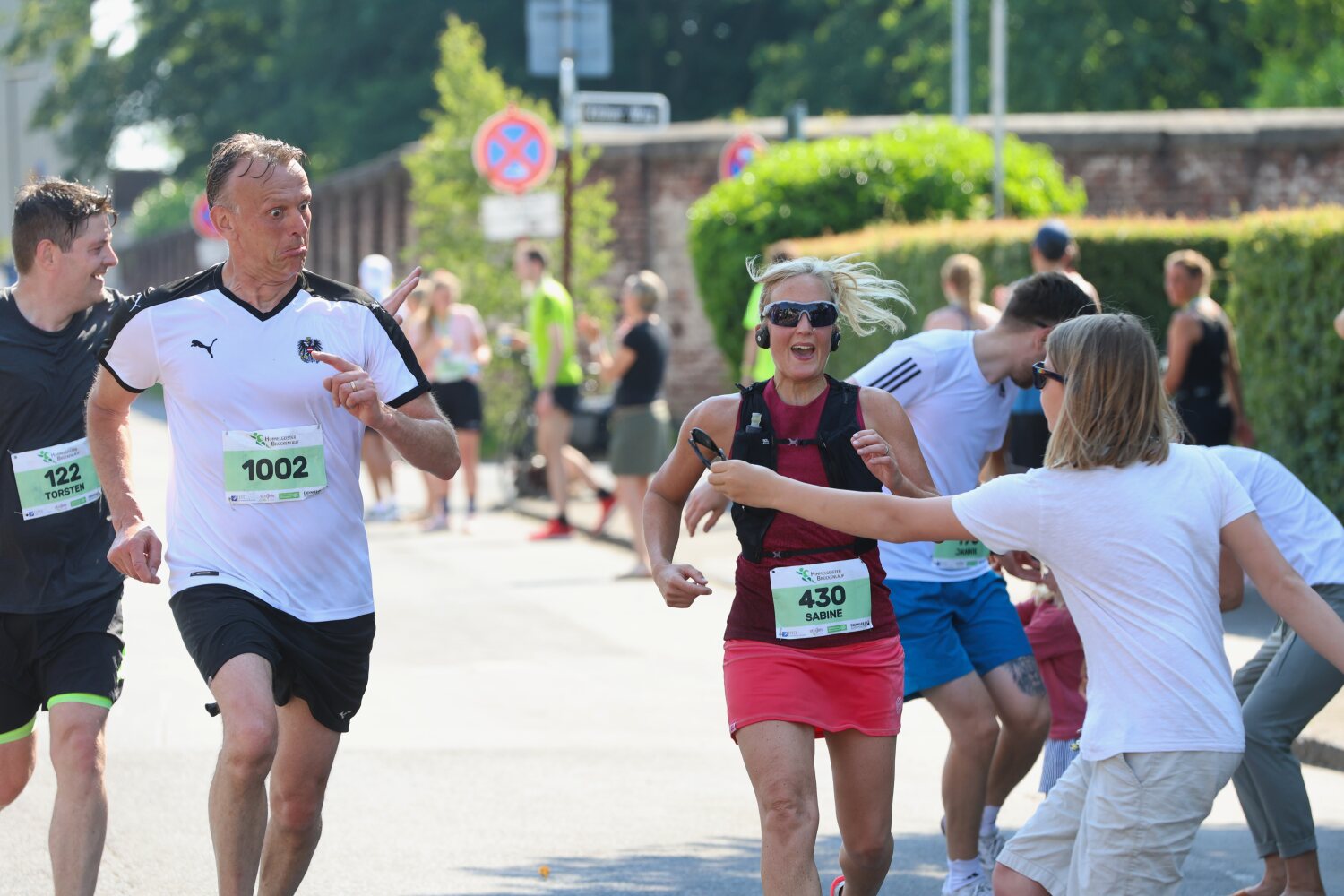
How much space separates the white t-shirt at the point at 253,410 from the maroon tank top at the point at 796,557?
36.6 inches

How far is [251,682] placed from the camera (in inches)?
183

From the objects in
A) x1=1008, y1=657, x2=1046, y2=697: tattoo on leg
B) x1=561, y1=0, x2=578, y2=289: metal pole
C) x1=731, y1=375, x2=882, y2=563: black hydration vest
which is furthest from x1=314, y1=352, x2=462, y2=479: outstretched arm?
x1=561, y1=0, x2=578, y2=289: metal pole

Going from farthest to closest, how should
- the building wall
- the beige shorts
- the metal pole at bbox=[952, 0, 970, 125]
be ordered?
the metal pole at bbox=[952, 0, 970, 125]
the building wall
the beige shorts

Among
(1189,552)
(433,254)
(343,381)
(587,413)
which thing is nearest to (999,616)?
(1189,552)

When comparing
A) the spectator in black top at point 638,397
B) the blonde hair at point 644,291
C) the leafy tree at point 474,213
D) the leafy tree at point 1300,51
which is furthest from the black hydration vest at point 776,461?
the leafy tree at point 1300,51

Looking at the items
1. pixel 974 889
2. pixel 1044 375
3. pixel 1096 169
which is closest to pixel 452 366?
pixel 974 889

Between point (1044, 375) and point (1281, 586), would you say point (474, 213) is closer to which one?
point (1044, 375)

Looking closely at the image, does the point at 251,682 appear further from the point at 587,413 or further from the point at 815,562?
the point at 587,413

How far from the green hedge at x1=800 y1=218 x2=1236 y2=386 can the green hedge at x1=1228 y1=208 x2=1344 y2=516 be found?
2996mm

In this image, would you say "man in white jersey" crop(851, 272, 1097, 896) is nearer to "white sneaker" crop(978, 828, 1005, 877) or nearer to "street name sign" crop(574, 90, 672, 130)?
"white sneaker" crop(978, 828, 1005, 877)

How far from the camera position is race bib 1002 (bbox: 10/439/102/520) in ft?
18.1

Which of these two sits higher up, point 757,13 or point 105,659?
point 757,13

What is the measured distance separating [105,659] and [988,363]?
272 centimetres

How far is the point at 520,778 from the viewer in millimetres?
7797
